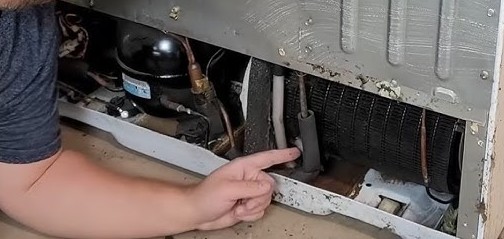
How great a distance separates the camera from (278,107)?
1.43 m

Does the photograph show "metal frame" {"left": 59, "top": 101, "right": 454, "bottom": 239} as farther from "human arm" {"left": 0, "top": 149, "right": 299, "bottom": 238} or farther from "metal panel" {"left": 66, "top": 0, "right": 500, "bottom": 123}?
"metal panel" {"left": 66, "top": 0, "right": 500, "bottom": 123}

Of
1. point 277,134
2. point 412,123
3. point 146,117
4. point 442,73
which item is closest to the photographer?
point 442,73

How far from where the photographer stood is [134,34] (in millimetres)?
1516

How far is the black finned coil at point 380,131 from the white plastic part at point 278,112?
13 millimetres

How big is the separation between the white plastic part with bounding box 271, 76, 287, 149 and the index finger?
32mm

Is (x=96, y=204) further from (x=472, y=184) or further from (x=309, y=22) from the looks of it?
(x=472, y=184)

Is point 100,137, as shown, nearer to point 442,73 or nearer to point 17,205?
point 17,205

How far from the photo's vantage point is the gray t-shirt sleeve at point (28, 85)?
122cm

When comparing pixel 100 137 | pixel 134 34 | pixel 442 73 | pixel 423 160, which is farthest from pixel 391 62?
pixel 100 137

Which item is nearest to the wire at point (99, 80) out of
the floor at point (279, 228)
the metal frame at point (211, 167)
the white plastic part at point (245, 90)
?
the metal frame at point (211, 167)

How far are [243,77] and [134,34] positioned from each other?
0.16 metres

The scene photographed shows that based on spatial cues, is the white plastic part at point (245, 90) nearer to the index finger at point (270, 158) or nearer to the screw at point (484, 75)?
the index finger at point (270, 158)

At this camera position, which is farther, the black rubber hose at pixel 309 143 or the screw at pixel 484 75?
the black rubber hose at pixel 309 143

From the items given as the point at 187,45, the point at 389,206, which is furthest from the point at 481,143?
the point at 187,45
